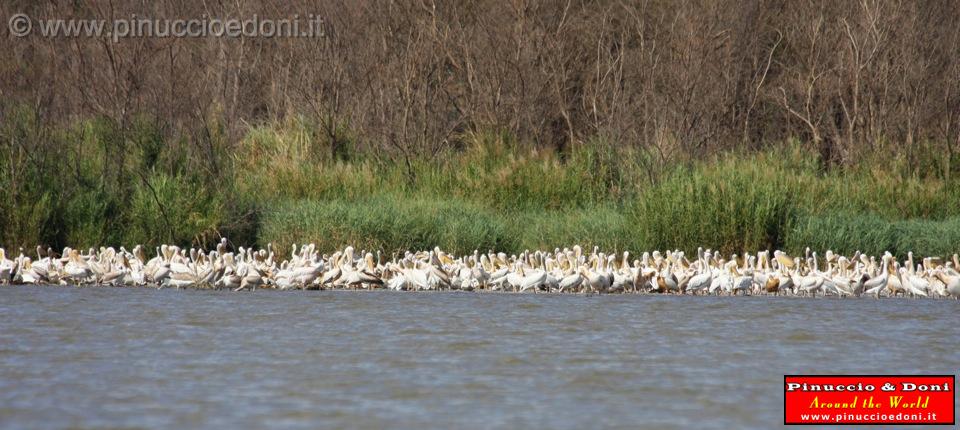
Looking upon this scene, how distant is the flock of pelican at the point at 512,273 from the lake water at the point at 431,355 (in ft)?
0.56

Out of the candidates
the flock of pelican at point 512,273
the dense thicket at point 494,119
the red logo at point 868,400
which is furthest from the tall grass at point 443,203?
the red logo at point 868,400

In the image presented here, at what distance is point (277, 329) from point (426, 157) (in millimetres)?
9337

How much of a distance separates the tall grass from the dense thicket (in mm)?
39

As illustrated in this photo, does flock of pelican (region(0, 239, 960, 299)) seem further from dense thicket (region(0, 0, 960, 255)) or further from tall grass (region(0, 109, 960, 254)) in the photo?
dense thicket (region(0, 0, 960, 255))

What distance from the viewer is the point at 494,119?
21453 mm

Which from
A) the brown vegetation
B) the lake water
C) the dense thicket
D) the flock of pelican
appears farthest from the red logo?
the brown vegetation

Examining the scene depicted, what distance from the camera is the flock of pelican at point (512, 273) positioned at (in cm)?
1302

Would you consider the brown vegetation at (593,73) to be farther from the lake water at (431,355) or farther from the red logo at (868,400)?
the red logo at (868,400)

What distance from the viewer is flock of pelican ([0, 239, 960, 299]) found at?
13016mm

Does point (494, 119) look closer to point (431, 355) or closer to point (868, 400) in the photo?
point (431, 355)

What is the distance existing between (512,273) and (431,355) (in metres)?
3.88

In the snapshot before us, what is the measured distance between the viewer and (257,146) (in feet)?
64.1

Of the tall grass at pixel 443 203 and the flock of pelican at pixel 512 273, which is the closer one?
the flock of pelican at pixel 512 273

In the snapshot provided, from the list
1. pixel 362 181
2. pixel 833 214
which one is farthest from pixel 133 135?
pixel 833 214
